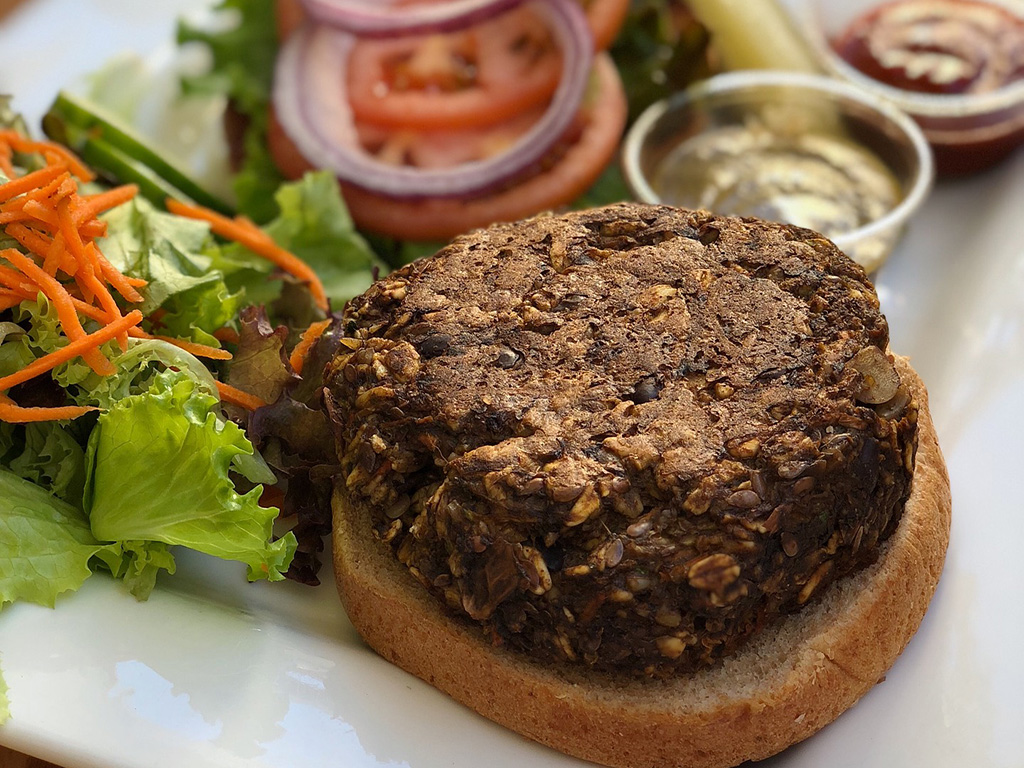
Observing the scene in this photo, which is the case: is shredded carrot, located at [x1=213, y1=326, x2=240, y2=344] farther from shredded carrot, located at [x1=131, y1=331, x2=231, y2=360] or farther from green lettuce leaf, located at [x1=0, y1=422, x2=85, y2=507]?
green lettuce leaf, located at [x1=0, y1=422, x2=85, y2=507]

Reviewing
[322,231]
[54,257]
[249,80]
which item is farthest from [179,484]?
[249,80]

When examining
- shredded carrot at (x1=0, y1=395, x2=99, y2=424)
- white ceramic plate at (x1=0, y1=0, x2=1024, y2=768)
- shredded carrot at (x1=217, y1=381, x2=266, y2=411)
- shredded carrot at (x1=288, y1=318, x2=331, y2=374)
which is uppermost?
shredded carrot at (x1=0, y1=395, x2=99, y2=424)

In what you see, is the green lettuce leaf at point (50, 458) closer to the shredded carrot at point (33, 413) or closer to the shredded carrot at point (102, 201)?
the shredded carrot at point (33, 413)

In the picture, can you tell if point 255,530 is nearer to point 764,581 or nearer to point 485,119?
point 764,581

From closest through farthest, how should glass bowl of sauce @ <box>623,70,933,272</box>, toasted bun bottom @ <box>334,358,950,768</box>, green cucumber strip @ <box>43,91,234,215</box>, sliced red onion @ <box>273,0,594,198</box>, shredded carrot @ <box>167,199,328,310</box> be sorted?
toasted bun bottom @ <box>334,358,950,768</box> < shredded carrot @ <box>167,199,328,310</box> < green cucumber strip @ <box>43,91,234,215</box> < glass bowl of sauce @ <box>623,70,933,272</box> < sliced red onion @ <box>273,0,594,198</box>

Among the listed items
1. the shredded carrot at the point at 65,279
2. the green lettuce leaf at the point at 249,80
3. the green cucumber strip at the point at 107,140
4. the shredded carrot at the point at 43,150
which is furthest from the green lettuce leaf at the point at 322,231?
the shredded carrot at the point at 65,279

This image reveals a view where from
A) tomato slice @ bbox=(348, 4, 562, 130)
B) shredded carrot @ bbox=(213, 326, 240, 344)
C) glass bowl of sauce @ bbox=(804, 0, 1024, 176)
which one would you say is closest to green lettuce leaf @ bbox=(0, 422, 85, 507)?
shredded carrot @ bbox=(213, 326, 240, 344)
